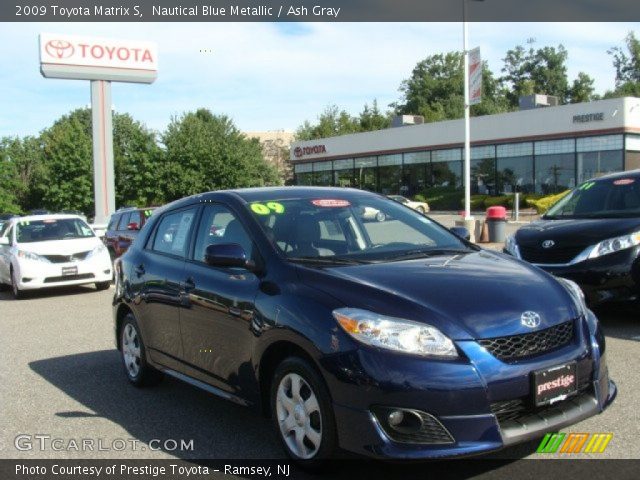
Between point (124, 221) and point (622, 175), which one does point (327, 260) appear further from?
point (124, 221)

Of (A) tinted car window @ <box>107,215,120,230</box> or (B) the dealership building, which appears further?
(B) the dealership building

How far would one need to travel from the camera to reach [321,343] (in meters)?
3.86

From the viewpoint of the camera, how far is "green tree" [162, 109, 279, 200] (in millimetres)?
47278

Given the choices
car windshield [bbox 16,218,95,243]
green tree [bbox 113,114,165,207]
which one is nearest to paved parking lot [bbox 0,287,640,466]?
car windshield [bbox 16,218,95,243]

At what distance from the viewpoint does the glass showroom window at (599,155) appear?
35531 mm

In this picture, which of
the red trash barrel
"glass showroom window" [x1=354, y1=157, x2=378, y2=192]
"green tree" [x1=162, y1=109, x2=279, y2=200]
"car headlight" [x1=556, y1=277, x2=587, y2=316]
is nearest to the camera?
"car headlight" [x1=556, y1=277, x2=587, y2=316]

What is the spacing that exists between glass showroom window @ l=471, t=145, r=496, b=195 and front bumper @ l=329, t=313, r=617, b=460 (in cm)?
4019

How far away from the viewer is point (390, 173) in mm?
50656

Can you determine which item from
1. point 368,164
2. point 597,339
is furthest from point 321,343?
point 368,164

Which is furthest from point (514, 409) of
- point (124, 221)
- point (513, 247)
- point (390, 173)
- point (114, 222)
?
point (390, 173)

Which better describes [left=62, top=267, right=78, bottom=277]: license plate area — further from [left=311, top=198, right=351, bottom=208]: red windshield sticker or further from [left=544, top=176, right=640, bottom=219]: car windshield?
[left=311, top=198, right=351, bottom=208]: red windshield sticker

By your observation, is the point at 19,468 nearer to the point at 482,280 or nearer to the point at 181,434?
the point at 181,434

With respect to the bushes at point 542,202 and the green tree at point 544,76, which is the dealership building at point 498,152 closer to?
the bushes at point 542,202

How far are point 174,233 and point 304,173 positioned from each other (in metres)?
53.6
